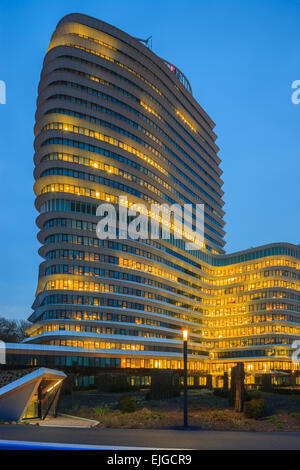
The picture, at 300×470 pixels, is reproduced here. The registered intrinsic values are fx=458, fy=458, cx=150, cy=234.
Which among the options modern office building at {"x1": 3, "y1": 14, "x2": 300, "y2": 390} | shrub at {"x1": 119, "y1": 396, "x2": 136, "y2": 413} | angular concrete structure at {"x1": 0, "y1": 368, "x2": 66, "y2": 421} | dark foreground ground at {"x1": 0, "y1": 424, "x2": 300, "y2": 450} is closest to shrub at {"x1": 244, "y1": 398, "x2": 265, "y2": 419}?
shrub at {"x1": 119, "y1": 396, "x2": 136, "y2": 413}

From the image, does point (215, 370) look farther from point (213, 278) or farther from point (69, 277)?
point (69, 277)

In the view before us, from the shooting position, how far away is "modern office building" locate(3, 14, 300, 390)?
9056 centimetres

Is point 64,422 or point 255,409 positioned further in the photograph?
point 255,409

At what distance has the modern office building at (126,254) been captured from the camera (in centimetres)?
9056

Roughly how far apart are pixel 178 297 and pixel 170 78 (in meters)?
63.6

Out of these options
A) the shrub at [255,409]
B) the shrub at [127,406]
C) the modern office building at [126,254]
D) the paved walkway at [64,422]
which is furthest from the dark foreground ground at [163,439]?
the modern office building at [126,254]

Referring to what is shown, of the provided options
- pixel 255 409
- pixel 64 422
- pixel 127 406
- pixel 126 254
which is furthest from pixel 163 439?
pixel 126 254

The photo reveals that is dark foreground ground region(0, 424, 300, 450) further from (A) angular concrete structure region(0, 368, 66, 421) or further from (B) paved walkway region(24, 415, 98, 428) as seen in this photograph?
(A) angular concrete structure region(0, 368, 66, 421)

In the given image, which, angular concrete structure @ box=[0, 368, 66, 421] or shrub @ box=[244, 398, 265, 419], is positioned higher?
angular concrete structure @ box=[0, 368, 66, 421]

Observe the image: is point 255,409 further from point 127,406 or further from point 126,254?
point 126,254

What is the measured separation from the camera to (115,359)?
301ft

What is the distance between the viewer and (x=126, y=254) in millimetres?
100250

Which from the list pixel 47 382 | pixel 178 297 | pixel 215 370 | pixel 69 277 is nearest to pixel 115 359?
pixel 69 277

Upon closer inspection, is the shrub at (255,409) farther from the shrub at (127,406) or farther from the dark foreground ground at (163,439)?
the dark foreground ground at (163,439)
